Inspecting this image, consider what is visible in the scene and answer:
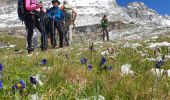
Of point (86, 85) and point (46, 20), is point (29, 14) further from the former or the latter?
point (86, 85)

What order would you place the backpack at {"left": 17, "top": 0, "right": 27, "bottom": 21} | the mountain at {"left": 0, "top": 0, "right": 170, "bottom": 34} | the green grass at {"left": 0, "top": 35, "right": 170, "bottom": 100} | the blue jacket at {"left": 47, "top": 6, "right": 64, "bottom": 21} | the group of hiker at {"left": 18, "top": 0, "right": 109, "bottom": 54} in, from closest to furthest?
the green grass at {"left": 0, "top": 35, "right": 170, "bottom": 100}, the backpack at {"left": 17, "top": 0, "right": 27, "bottom": 21}, the group of hiker at {"left": 18, "top": 0, "right": 109, "bottom": 54}, the blue jacket at {"left": 47, "top": 6, "right": 64, "bottom": 21}, the mountain at {"left": 0, "top": 0, "right": 170, "bottom": 34}

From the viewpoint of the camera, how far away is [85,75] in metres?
6.45

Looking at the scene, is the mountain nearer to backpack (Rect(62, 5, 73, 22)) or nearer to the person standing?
backpack (Rect(62, 5, 73, 22))

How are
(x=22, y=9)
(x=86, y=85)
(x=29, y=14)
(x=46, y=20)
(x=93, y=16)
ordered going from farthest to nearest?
(x=93, y=16) → (x=46, y=20) → (x=29, y=14) → (x=22, y=9) → (x=86, y=85)

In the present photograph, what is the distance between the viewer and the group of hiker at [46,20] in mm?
16391

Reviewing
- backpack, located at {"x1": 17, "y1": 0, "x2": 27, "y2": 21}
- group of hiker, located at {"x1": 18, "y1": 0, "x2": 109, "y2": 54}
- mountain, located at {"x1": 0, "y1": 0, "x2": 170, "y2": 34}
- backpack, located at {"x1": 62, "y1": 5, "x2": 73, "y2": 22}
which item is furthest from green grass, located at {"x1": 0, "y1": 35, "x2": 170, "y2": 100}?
mountain, located at {"x1": 0, "y1": 0, "x2": 170, "y2": 34}

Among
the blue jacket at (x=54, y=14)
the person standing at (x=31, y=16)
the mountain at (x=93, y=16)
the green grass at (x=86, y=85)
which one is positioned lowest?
the mountain at (x=93, y=16)

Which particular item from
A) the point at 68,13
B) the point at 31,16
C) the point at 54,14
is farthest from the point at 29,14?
the point at 68,13

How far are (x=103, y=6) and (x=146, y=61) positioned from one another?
171 meters

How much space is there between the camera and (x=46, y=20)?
24.5 metres

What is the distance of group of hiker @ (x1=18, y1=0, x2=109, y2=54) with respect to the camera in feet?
53.8

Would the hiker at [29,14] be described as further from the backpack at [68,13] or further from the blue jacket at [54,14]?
the backpack at [68,13]

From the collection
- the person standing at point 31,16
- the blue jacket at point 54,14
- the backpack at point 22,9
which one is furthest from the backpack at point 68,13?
the backpack at point 22,9

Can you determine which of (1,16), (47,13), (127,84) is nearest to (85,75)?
(127,84)
